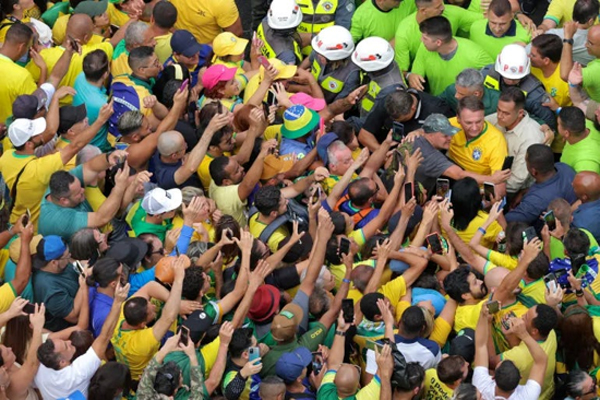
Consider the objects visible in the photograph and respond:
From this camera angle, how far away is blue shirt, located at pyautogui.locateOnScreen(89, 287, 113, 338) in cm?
893

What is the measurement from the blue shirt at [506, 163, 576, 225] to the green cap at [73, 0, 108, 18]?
5028 mm

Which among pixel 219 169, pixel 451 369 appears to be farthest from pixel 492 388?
pixel 219 169

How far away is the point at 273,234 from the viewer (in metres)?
9.88

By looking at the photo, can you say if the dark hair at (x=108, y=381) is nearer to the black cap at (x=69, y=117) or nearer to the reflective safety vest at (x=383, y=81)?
the black cap at (x=69, y=117)

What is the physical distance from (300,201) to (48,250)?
2590 mm

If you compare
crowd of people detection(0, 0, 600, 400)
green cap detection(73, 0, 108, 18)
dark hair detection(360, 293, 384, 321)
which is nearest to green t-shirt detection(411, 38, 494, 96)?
crowd of people detection(0, 0, 600, 400)

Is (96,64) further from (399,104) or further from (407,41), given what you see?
(407,41)

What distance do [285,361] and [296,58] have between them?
15.7ft

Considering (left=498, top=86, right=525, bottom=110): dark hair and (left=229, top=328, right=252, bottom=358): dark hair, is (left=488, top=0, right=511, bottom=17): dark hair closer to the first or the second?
(left=498, top=86, right=525, bottom=110): dark hair

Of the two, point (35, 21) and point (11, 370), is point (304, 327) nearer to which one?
point (11, 370)

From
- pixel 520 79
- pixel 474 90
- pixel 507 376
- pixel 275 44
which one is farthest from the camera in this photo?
pixel 275 44

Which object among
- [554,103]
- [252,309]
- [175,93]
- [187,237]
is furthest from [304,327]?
[554,103]

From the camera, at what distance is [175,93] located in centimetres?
1074

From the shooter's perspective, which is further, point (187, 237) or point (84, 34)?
point (84, 34)
